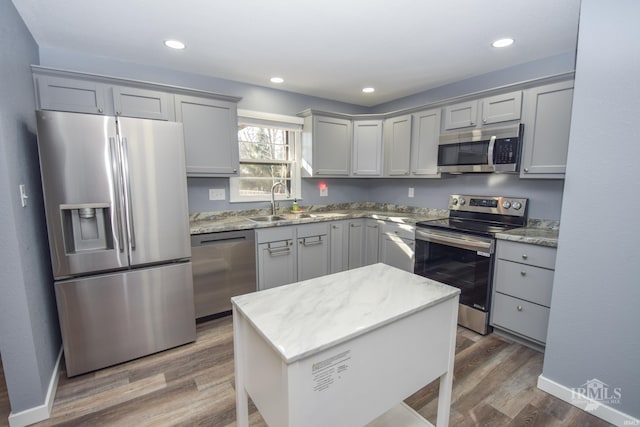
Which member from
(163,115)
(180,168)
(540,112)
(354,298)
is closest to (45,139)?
(180,168)

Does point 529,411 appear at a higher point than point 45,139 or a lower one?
lower

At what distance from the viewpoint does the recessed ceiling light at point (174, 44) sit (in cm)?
230

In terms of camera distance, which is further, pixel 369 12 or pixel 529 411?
pixel 369 12

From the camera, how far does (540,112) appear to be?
7.89 ft

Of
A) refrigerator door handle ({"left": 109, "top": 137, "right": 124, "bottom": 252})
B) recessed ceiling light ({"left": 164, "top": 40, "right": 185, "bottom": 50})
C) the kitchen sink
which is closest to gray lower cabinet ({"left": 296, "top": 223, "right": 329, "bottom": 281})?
the kitchen sink

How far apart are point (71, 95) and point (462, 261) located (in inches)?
139

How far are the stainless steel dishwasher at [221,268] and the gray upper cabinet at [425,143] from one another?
206cm

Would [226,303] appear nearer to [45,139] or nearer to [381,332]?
[45,139]

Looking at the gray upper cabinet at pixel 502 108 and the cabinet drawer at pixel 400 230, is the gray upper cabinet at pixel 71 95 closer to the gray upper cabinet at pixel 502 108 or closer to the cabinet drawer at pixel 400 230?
the cabinet drawer at pixel 400 230

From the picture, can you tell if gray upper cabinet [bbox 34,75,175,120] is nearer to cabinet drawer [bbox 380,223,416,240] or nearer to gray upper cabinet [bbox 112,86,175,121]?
gray upper cabinet [bbox 112,86,175,121]

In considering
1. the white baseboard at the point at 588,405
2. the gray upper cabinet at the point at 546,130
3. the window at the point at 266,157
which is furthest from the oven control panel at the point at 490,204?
the window at the point at 266,157

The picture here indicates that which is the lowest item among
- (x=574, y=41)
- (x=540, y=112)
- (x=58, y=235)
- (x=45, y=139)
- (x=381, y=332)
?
(x=381, y=332)

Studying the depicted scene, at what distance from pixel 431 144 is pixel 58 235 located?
338 centimetres

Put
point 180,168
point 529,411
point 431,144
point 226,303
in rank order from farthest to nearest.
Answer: point 431,144 → point 226,303 → point 180,168 → point 529,411
